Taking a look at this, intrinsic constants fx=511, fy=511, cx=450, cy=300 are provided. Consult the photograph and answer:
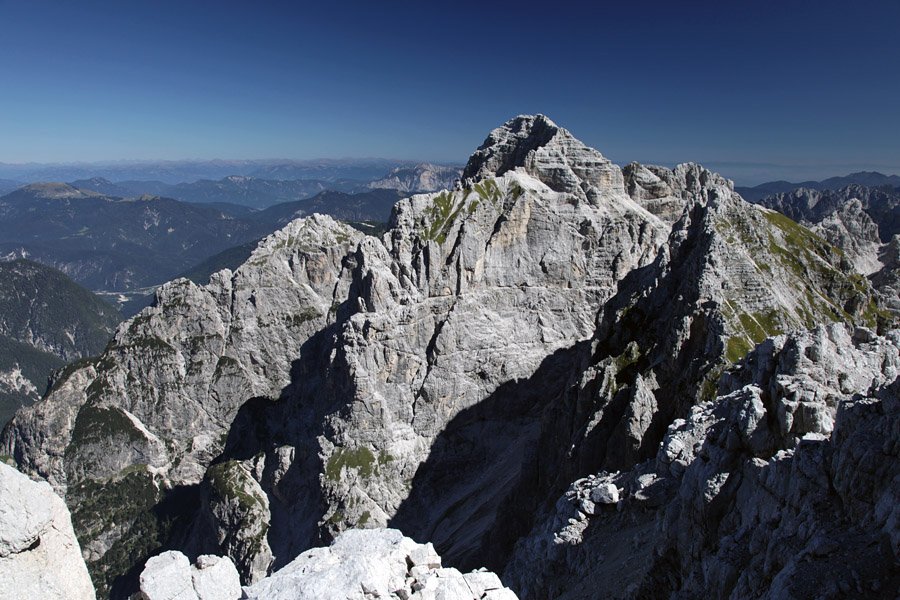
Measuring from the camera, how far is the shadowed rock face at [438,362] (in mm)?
57656

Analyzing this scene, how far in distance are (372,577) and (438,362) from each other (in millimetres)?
79924

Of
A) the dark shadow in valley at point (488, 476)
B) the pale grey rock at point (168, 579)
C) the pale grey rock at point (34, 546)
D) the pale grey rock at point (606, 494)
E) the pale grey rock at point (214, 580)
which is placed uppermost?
the pale grey rock at point (34, 546)

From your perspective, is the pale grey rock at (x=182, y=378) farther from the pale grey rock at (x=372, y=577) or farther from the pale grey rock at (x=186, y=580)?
the pale grey rock at (x=372, y=577)

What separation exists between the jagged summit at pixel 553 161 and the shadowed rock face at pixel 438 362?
49 cm

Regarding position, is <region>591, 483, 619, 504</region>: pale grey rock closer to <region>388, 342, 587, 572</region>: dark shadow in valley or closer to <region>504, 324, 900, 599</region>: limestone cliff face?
<region>504, 324, 900, 599</region>: limestone cliff face

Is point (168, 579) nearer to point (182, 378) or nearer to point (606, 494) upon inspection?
point (606, 494)

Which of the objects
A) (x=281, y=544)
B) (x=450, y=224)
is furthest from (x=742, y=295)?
(x=281, y=544)

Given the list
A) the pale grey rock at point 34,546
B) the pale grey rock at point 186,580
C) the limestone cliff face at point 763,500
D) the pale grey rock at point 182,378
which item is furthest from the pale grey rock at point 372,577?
the pale grey rock at point 182,378

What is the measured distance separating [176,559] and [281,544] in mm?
86330

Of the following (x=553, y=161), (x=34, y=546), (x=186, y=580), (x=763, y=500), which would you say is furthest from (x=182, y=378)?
(x=763, y=500)

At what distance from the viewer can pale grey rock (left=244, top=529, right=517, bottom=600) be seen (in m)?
17.5

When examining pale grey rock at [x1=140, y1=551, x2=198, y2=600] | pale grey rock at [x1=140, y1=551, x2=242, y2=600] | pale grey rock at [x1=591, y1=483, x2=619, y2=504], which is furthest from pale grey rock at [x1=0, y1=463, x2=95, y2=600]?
pale grey rock at [x1=591, y1=483, x2=619, y2=504]

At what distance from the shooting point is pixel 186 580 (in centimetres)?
1841

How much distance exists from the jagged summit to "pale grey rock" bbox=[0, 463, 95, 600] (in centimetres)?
10381
